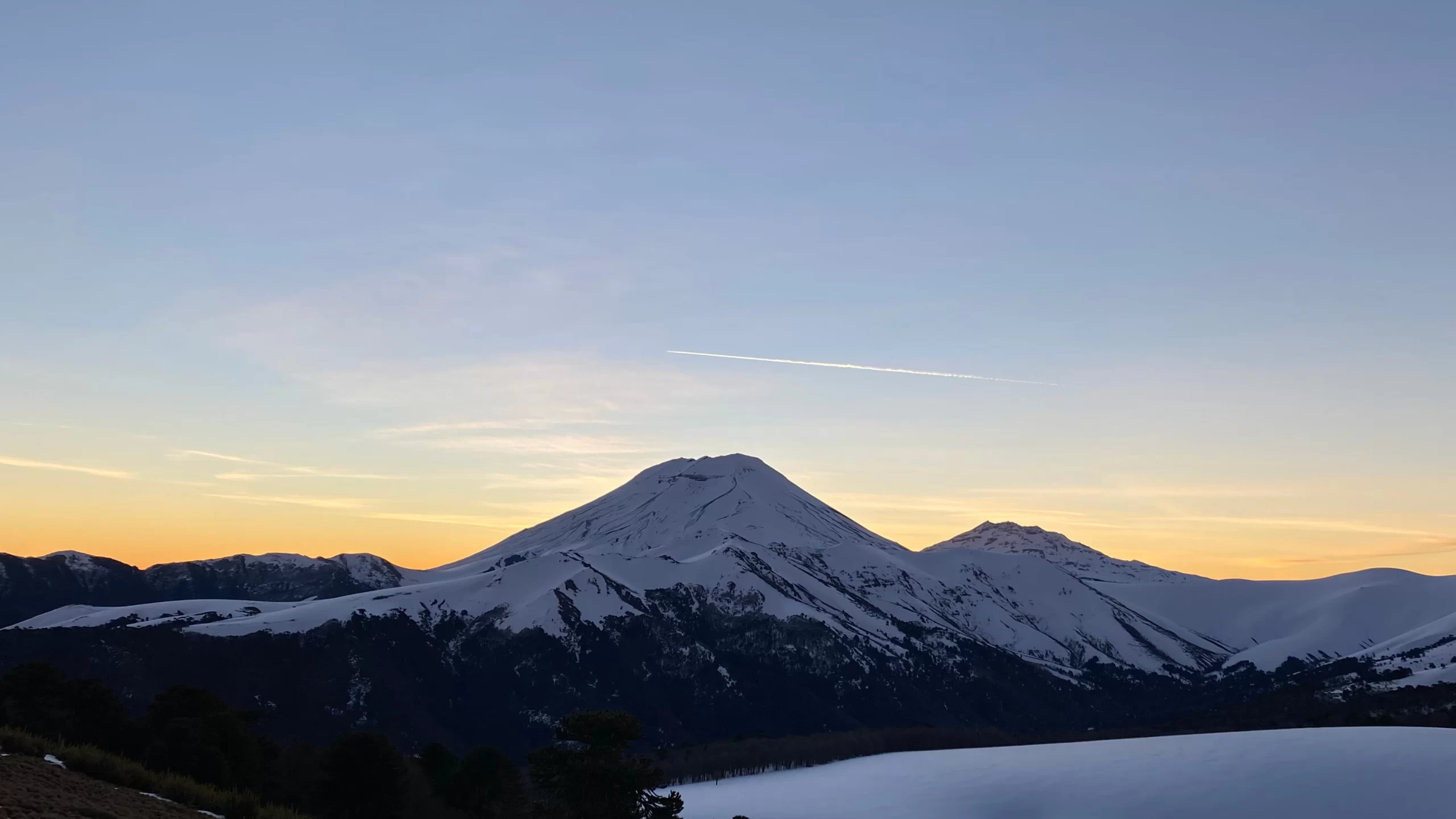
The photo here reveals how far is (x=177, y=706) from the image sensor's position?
311 feet

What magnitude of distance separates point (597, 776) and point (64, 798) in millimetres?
46673

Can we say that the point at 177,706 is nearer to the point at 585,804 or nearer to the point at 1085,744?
the point at 585,804

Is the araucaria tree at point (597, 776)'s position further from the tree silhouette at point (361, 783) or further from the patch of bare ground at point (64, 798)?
the patch of bare ground at point (64, 798)

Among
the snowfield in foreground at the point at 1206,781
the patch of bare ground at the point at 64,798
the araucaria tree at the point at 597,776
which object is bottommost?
the snowfield in foreground at the point at 1206,781

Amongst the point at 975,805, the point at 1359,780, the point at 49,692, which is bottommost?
the point at 975,805

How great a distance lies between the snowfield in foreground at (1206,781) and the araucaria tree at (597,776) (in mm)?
85988

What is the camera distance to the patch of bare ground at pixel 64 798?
2819 centimetres

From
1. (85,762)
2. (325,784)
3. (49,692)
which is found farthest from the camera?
(325,784)

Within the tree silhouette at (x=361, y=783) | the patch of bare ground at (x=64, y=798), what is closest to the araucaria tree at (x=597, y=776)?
the tree silhouette at (x=361, y=783)

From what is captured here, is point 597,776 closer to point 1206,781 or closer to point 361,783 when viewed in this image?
point 361,783

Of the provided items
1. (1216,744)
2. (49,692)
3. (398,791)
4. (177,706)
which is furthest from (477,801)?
(1216,744)

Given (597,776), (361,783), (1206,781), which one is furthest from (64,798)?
(1206,781)

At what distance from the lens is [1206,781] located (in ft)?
466

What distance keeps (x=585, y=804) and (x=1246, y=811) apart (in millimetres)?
91380
